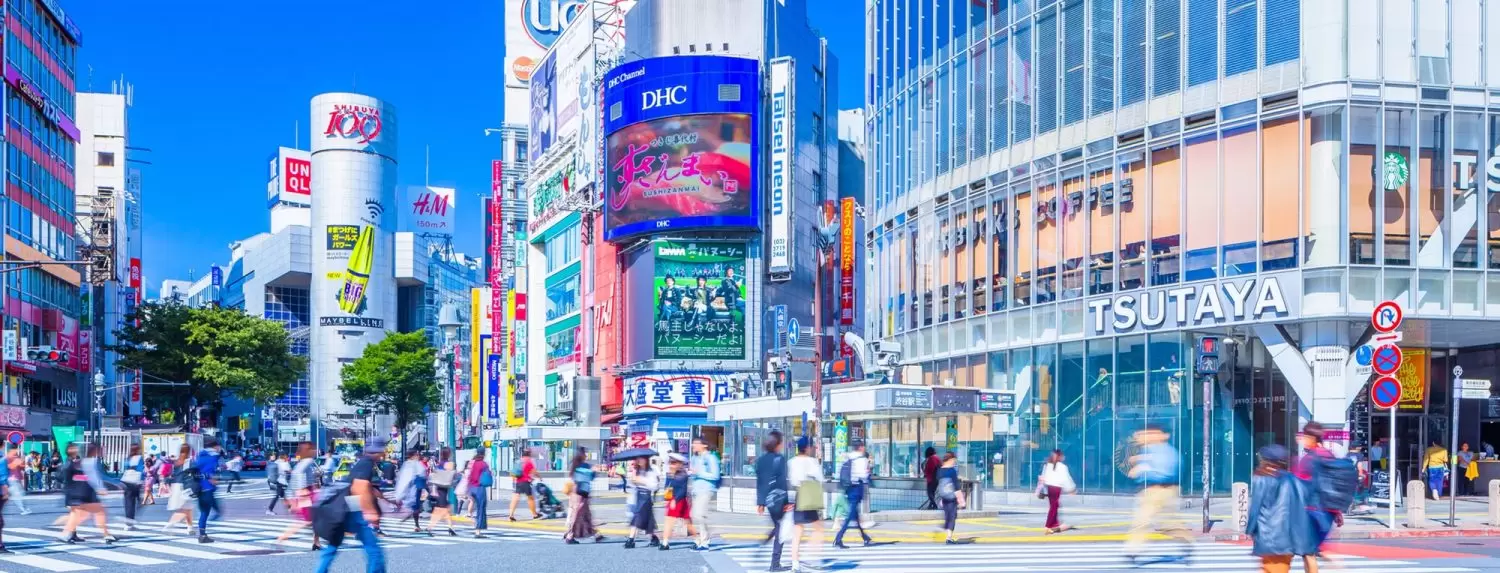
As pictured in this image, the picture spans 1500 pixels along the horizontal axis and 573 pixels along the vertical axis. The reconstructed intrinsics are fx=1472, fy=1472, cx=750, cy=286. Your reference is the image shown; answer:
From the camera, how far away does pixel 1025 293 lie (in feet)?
125

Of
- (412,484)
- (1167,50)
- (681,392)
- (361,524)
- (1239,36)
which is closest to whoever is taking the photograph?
(361,524)

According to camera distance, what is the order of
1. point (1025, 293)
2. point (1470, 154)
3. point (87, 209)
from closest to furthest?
point (1470, 154) < point (1025, 293) < point (87, 209)

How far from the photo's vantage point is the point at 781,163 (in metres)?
66.2

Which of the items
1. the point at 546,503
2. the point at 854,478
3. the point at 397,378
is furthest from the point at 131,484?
the point at 397,378

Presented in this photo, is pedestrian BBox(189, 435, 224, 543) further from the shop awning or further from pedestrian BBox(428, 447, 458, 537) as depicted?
the shop awning

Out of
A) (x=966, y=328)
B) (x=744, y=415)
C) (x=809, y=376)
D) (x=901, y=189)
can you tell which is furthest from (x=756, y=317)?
(x=744, y=415)

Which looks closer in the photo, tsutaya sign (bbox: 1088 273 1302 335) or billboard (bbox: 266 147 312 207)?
tsutaya sign (bbox: 1088 273 1302 335)

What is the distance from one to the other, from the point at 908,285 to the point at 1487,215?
60.1 ft

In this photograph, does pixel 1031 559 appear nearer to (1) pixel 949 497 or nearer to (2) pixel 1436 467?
(1) pixel 949 497

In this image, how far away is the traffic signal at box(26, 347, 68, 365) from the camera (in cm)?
5950

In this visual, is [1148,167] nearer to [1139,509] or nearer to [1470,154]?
[1470,154]

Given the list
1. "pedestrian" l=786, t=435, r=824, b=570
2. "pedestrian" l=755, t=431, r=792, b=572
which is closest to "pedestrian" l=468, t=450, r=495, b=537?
"pedestrian" l=786, t=435, r=824, b=570

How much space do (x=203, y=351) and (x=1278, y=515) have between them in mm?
77304

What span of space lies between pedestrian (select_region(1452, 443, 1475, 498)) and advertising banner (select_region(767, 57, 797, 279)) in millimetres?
35785
